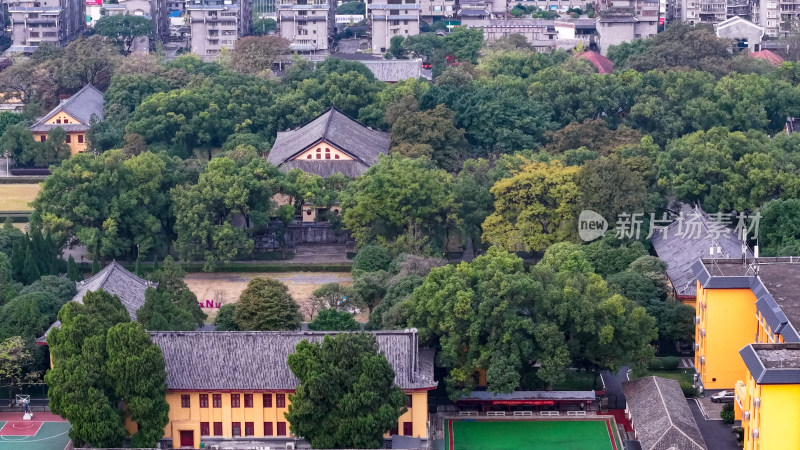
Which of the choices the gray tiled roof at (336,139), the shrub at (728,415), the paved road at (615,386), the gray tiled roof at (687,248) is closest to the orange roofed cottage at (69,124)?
the gray tiled roof at (336,139)

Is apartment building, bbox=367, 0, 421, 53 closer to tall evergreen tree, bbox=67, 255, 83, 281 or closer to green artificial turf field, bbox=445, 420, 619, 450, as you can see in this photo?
tall evergreen tree, bbox=67, 255, 83, 281

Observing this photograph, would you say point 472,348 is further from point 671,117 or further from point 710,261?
point 671,117

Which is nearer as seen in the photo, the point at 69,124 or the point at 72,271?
the point at 72,271

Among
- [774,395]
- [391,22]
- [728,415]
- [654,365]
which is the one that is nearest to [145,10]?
[391,22]

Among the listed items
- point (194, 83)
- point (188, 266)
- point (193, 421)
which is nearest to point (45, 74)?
point (194, 83)

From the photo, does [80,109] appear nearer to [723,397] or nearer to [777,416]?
[723,397]

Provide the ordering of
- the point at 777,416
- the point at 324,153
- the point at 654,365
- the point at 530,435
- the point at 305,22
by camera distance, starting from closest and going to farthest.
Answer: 1. the point at 777,416
2. the point at 530,435
3. the point at 654,365
4. the point at 324,153
5. the point at 305,22
